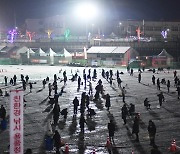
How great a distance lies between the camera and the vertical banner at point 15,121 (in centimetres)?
854

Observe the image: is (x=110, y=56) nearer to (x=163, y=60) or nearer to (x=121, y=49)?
(x=121, y=49)

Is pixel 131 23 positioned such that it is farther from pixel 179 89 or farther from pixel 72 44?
pixel 179 89

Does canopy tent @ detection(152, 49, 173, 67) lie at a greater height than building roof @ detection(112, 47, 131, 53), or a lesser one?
lesser

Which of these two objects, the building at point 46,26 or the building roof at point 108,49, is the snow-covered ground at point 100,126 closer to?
the building roof at point 108,49

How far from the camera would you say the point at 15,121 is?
8.58 metres

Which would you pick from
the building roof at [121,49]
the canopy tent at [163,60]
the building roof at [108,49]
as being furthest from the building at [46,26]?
the canopy tent at [163,60]

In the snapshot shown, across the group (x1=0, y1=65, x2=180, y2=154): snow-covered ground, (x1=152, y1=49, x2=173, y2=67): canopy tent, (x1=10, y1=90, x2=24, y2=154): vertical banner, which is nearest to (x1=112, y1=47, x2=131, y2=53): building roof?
(x1=152, y1=49, x2=173, y2=67): canopy tent

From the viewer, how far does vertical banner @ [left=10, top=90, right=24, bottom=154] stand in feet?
28.0

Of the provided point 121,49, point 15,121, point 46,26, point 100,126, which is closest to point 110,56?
point 121,49

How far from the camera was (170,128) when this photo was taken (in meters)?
17.8

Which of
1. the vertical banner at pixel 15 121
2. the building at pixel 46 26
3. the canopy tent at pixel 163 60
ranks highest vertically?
the building at pixel 46 26

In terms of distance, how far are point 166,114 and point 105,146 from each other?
8411mm

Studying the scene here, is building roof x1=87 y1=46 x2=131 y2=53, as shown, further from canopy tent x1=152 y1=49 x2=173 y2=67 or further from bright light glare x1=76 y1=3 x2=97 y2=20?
bright light glare x1=76 y1=3 x2=97 y2=20

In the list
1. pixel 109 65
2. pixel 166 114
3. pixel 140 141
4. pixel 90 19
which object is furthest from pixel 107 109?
pixel 90 19
